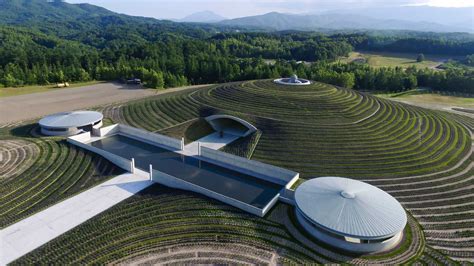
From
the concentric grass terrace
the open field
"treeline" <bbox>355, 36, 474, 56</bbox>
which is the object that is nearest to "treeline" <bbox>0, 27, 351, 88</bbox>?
the concentric grass terrace

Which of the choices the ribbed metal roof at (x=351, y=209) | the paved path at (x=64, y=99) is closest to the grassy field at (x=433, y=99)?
the ribbed metal roof at (x=351, y=209)

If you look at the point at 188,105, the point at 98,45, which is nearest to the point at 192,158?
the point at 188,105

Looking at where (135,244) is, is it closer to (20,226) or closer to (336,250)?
(20,226)

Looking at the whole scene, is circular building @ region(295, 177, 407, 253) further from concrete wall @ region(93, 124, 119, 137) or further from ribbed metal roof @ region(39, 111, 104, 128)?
ribbed metal roof @ region(39, 111, 104, 128)

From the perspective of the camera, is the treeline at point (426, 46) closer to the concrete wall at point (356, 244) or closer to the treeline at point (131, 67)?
the treeline at point (131, 67)

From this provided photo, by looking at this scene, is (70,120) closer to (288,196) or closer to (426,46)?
(288,196)

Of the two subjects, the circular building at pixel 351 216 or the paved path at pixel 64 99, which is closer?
the circular building at pixel 351 216
